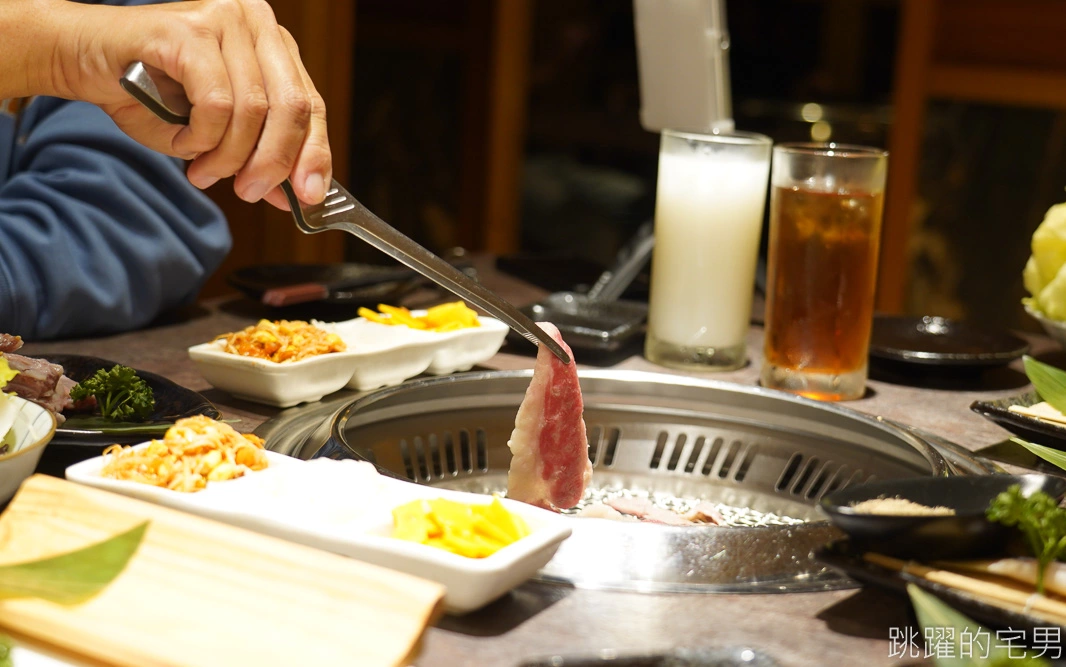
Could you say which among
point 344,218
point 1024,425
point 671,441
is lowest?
A: point 671,441

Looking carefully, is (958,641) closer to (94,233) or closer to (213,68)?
(213,68)

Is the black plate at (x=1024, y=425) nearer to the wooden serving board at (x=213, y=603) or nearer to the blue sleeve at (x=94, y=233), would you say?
the wooden serving board at (x=213, y=603)

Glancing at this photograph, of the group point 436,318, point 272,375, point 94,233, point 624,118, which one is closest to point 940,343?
point 436,318

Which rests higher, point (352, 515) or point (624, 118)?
point (624, 118)

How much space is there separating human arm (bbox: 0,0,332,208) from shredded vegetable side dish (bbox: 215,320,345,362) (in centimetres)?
24

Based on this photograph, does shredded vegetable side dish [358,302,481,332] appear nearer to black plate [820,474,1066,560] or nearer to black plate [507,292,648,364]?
black plate [507,292,648,364]

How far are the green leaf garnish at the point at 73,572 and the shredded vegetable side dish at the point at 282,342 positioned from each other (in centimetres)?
59

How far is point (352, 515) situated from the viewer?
83 cm

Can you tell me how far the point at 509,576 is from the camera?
76cm

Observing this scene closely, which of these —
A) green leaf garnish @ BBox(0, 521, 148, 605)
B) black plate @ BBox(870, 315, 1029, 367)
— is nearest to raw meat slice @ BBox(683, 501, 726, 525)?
black plate @ BBox(870, 315, 1029, 367)

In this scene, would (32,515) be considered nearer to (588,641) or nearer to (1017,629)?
(588,641)

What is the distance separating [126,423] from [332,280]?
94 cm

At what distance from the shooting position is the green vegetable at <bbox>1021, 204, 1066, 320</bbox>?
5.53ft

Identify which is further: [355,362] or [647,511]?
[355,362]
